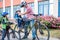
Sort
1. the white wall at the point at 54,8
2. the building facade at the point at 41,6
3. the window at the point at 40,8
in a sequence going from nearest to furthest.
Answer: the white wall at the point at 54,8 < the building facade at the point at 41,6 < the window at the point at 40,8

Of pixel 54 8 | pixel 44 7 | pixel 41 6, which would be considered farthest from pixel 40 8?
pixel 54 8

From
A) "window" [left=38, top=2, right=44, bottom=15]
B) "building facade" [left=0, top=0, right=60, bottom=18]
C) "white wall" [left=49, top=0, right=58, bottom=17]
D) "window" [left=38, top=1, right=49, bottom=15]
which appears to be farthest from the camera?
"window" [left=38, top=2, right=44, bottom=15]

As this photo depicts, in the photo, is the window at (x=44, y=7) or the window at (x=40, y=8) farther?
the window at (x=40, y=8)

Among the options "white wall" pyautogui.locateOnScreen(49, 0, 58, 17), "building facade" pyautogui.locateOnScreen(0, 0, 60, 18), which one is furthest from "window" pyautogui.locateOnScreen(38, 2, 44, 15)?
"white wall" pyautogui.locateOnScreen(49, 0, 58, 17)

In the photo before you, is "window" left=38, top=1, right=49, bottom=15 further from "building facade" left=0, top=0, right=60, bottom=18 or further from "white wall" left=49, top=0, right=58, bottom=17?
"white wall" left=49, top=0, right=58, bottom=17

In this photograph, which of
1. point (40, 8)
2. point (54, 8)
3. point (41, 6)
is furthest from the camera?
point (41, 6)

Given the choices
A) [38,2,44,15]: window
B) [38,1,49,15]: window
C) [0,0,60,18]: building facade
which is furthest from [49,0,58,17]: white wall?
[38,2,44,15]: window

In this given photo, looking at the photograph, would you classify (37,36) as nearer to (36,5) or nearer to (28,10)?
(28,10)

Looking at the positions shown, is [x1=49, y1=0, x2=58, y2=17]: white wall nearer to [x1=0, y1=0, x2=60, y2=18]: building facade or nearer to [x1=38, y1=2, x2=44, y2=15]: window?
[x1=0, y1=0, x2=60, y2=18]: building facade

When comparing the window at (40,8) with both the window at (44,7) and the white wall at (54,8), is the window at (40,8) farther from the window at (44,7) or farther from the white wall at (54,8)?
the white wall at (54,8)

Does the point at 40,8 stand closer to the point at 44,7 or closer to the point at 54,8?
the point at 44,7

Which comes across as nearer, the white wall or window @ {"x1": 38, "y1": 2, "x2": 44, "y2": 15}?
the white wall

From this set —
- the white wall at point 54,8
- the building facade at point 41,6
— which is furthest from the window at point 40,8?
the white wall at point 54,8

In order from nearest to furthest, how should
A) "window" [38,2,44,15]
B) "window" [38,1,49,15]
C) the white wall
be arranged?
the white wall < "window" [38,1,49,15] < "window" [38,2,44,15]
